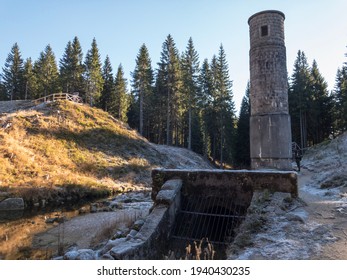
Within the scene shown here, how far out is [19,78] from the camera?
54.8 meters

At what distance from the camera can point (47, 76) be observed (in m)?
51.6

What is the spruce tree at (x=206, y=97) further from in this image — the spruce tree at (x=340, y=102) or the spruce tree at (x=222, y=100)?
the spruce tree at (x=340, y=102)

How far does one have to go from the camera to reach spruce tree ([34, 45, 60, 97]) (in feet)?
164

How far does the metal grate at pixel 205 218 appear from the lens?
891cm

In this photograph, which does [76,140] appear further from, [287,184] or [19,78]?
[19,78]

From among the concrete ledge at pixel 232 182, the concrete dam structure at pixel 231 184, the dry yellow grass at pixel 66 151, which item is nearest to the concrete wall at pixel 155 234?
the concrete dam structure at pixel 231 184

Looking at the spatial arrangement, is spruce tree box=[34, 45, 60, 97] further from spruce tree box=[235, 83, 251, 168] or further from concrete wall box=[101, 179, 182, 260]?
concrete wall box=[101, 179, 182, 260]

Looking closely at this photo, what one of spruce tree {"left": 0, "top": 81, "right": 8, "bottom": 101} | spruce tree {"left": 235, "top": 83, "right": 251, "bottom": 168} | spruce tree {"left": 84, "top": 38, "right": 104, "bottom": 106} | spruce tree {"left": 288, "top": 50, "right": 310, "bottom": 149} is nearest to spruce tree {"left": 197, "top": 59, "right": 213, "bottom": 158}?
spruce tree {"left": 235, "top": 83, "right": 251, "bottom": 168}

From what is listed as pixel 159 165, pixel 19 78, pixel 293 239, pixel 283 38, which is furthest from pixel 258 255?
pixel 19 78

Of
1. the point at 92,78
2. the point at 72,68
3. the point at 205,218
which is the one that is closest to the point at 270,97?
the point at 205,218

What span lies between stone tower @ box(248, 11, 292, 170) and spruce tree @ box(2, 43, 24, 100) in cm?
5391

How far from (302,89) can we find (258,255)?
133 feet

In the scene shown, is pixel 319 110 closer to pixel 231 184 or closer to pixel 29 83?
pixel 231 184

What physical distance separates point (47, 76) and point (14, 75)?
839 cm
